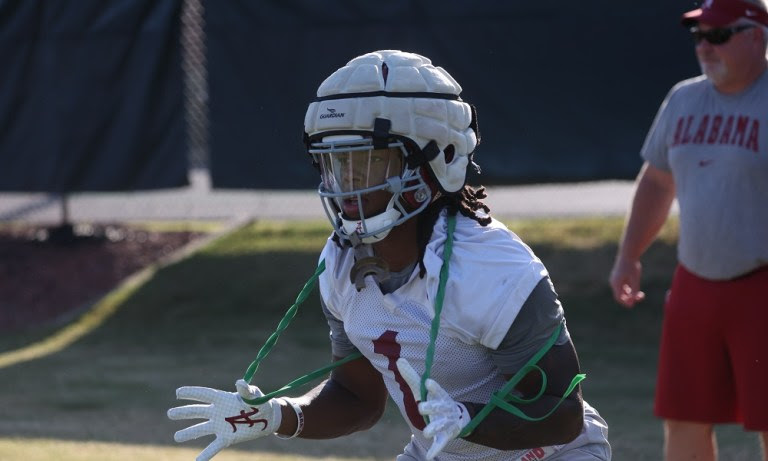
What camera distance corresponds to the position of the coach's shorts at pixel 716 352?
4824 millimetres

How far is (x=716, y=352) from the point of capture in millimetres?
4969

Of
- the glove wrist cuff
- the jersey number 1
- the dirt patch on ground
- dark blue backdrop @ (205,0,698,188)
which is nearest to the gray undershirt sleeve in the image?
the jersey number 1

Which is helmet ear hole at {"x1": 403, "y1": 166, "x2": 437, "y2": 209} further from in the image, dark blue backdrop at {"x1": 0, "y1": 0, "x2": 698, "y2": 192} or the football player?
dark blue backdrop at {"x1": 0, "y1": 0, "x2": 698, "y2": 192}

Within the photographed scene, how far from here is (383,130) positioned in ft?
10.5

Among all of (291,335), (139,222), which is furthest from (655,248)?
(139,222)

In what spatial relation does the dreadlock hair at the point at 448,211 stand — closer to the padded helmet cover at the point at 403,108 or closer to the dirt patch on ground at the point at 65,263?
the padded helmet cover at the point at 403,108

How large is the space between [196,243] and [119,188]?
88cm

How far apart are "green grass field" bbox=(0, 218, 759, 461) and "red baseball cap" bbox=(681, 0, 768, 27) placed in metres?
2.38

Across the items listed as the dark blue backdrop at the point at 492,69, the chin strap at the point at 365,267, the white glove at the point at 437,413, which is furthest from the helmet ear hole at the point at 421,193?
the dark blue backdrop at the point at 492,69

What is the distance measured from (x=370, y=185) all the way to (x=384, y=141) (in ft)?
0.40

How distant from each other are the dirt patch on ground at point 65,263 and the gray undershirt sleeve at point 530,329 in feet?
24.7

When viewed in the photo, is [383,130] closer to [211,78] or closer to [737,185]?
[737,185]

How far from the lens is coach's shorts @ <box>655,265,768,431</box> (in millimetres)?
4824

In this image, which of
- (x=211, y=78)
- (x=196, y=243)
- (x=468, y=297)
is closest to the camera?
(x=468, y=297)
